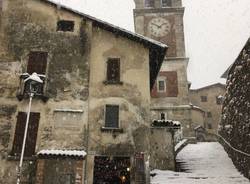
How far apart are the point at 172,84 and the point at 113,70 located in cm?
1371

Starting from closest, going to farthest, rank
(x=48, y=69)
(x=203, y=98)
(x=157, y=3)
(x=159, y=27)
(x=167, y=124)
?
(x=48, y=69) → (x=167, y=124) → (x=159, y=27) → (x=157, y=3) → (x=203, y=98)

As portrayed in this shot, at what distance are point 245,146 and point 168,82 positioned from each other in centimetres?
1564

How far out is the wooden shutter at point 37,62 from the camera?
16.3 m

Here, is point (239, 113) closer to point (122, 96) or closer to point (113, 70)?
point (122, 96)

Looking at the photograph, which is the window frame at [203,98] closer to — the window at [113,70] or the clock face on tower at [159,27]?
the clock face on tower at [159,27]

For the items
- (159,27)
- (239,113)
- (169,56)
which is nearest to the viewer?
(239,113)

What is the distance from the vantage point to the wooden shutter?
16.3 m

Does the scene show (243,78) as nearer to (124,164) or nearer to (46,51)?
(124,164)

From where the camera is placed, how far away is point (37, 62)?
648 inches

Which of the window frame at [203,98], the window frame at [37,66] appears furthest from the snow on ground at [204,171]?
the window frame at [203,98]

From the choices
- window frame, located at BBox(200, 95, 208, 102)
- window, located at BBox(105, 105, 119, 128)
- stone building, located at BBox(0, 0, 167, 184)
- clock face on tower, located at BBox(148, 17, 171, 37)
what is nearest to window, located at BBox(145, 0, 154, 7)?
clock face on tower, located at BBox(148, 17, 171, 37)

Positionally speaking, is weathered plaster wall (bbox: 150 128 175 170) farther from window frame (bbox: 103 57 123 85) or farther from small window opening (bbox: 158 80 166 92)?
small window opening (bbox: 158 80 166 92)

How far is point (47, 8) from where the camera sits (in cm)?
1748

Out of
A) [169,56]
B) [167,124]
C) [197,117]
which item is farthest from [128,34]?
[197,117]
